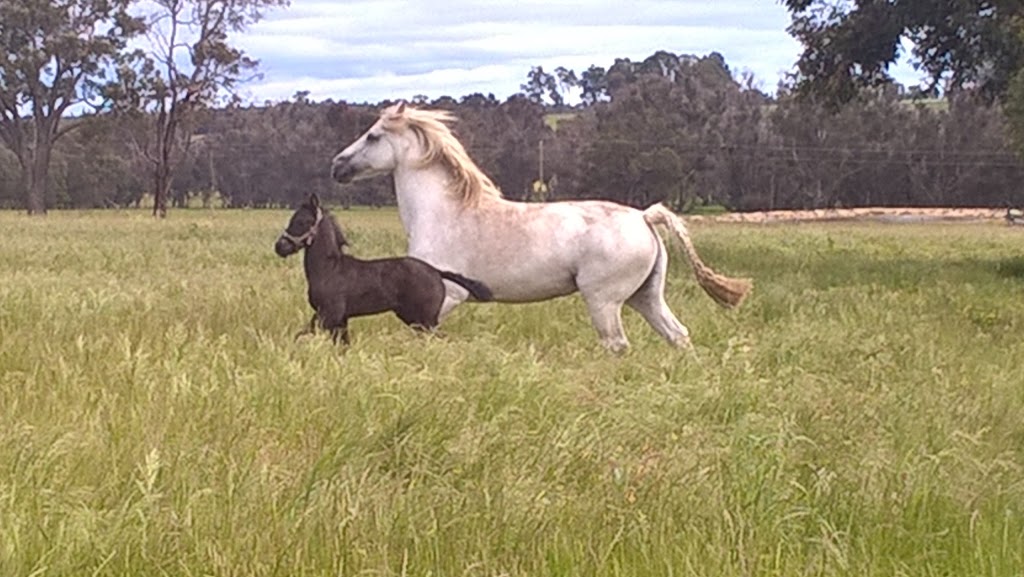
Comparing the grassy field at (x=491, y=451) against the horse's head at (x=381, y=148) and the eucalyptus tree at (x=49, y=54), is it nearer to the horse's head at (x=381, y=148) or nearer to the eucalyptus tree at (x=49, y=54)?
the horse's head at (x=381, y=148)

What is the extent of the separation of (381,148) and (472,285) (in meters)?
1.44

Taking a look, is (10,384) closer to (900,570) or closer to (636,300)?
(900,570)

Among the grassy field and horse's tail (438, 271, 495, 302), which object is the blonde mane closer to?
horse's tail (438, 271, 495, 302)

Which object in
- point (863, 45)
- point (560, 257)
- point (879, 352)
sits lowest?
point (879, 352)

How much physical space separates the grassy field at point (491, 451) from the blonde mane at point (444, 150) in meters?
1.01

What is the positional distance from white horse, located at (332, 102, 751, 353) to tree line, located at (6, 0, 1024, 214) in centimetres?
4546

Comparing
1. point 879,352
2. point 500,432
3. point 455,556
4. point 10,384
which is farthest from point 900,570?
point 879,352

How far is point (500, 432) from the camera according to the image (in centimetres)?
563

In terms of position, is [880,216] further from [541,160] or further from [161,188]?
[161,188]

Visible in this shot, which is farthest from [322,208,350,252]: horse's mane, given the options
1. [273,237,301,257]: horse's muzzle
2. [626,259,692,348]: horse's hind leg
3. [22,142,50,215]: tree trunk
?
[22,142,50,215]: tree trunk

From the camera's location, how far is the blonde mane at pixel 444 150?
955cm

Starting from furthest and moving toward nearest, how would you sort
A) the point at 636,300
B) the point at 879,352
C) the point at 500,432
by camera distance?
the point at 636,300 < the point at 879,352 < the point at 500,432

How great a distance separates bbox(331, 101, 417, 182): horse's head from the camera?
9805 millimetres

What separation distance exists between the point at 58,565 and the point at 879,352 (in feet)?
20.5
